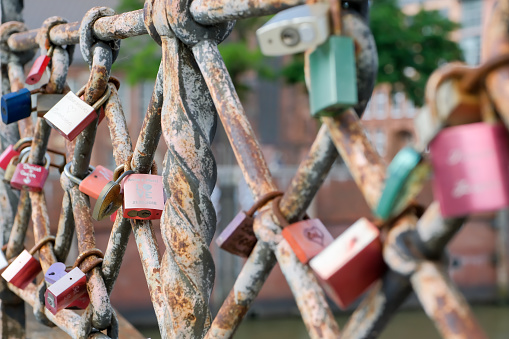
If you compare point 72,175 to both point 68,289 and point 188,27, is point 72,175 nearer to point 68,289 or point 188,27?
point 68,289

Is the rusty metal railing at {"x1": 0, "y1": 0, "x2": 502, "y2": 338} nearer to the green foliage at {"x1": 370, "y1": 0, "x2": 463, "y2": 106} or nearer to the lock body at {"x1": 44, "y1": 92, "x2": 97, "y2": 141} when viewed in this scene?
the lock body at {"x1": 44, "y1": 92, "x2": 97, "y2": 141}

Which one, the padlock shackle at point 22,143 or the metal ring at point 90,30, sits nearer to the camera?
the metal ring at point 90,30

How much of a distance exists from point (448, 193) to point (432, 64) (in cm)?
975

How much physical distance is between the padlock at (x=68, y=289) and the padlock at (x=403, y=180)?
469mm

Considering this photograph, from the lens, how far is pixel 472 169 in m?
0.26

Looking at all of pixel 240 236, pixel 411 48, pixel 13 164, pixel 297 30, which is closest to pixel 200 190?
pixel 240 236

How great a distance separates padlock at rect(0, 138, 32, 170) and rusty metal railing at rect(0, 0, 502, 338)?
0.06 meters

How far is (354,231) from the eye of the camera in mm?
338

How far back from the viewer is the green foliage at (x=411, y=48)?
946 cm

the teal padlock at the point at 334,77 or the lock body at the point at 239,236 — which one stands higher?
the teal padlock at the point at 334,77

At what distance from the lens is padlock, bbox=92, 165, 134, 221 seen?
64 centimetres

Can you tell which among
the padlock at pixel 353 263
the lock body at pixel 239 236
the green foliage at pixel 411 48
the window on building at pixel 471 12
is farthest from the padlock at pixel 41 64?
the window on building at pixel 471 12

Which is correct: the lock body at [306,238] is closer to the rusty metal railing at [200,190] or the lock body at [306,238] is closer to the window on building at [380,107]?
the rusty metal railing at [200,190]

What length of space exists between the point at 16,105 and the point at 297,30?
24.2 inches
